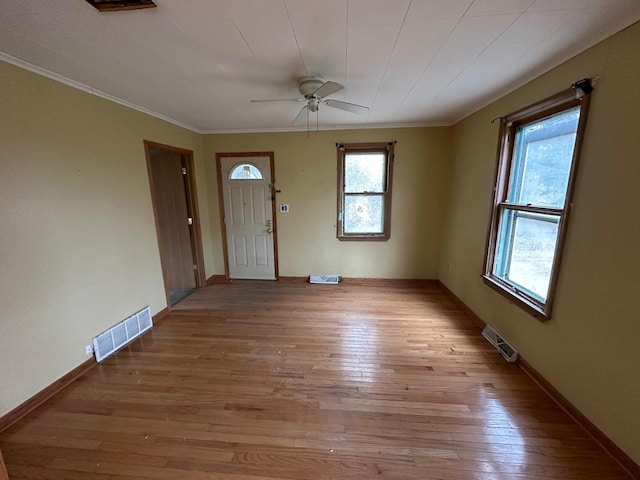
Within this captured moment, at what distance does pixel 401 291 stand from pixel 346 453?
269 centimetres

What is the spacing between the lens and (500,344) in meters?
2.44

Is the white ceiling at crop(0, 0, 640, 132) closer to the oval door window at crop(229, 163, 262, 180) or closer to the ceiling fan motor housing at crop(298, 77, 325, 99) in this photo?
the ceiling fan motor housing at crop(298, 77, 325, 99)

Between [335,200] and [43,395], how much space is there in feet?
11.9

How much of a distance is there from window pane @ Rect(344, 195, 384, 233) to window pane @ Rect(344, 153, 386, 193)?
0.14 meters

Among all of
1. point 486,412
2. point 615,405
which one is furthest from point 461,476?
point 615,405

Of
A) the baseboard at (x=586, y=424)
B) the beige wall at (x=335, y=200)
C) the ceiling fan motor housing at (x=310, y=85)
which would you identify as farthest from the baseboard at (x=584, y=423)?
the ceiling fan motor housing at (x=310, y=85)

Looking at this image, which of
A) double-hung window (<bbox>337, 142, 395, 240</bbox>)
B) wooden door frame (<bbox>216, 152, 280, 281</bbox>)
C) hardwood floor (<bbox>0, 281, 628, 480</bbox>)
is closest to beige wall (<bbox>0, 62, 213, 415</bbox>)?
hardwood floor (<bbox>0, 281, 628, 480</bbox>)

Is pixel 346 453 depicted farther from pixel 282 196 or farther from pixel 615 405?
pixel 282 196

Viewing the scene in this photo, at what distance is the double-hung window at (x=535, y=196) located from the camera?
6.03 feet

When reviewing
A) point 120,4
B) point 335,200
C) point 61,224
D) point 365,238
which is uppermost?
point 120,4

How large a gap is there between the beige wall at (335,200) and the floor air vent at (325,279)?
9cm

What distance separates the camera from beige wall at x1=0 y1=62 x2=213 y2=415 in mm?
1750

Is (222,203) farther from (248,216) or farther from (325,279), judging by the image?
(325,279)

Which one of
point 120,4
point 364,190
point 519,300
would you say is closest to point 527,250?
point 519,300
